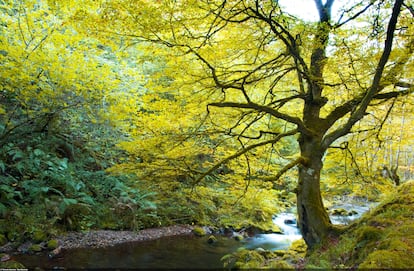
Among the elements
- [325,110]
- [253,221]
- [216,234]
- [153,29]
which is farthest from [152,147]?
[253,221]

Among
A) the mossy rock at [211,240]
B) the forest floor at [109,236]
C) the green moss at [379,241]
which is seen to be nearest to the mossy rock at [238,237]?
the mossy rock at [211,240]

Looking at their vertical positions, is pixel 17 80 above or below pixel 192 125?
above

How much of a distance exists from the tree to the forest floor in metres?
5.09

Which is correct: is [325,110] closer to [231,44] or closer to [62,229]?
[231,44]

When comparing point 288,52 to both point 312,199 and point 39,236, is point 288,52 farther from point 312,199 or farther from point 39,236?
point 39,236

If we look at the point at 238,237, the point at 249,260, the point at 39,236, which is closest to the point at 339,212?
the point at 238,237

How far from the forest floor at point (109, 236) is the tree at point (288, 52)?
5089 mm

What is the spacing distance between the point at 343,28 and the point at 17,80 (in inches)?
280

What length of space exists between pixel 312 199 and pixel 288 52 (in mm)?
2854

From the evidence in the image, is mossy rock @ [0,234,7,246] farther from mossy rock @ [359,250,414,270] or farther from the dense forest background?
mossy rock @ [359,250,414,270]

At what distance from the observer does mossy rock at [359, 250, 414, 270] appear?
3.62 meters

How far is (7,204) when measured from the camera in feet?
28.4

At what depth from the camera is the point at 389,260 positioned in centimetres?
375

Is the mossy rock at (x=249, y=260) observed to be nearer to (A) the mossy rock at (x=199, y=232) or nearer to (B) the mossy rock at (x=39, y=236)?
(A) the mossy rock at (x=199, y=232)
